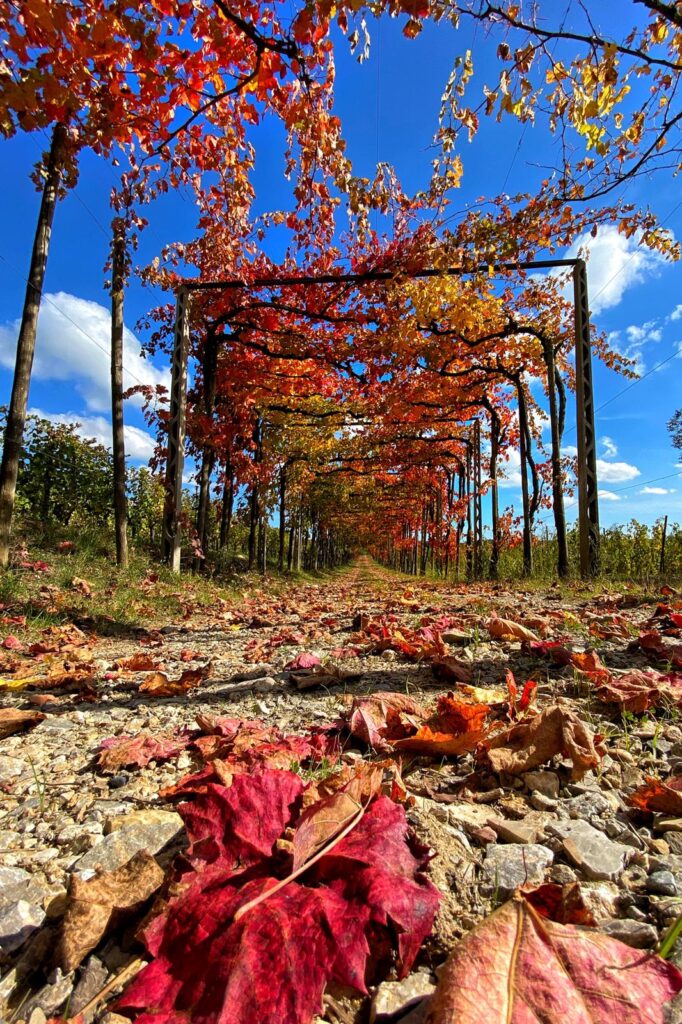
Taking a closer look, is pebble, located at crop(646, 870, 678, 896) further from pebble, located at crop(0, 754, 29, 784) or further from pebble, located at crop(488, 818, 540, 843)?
pebble, located at crop(0, 754, 29, 784)

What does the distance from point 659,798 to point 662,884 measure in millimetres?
320

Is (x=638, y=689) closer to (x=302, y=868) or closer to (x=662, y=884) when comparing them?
(x=662, y=884)

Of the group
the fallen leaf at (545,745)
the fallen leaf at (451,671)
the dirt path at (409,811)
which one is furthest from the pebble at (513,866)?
the fallen leaf at (451,671)

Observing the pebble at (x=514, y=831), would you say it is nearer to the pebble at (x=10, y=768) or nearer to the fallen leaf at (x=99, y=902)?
the fallen leaf at (x=99, y=902)

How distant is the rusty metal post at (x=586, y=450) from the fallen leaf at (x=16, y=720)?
294 inches

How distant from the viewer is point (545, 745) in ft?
4.68

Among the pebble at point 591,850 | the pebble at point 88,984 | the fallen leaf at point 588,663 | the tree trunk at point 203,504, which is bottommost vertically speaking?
the pebble at point 88,984

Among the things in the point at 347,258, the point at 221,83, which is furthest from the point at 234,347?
the point at 221,83

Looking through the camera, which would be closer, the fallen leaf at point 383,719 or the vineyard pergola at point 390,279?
the fallen leaf at point 383,719

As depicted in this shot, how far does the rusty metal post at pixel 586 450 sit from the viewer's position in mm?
7480

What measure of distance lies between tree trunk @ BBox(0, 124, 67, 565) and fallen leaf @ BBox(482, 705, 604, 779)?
5.76m

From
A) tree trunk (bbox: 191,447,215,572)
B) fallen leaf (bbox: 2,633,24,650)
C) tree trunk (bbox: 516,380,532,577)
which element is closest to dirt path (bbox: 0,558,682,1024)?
fallen leaf (bbox: 2,633,24,650)

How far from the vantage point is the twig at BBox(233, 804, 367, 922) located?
0.75 metres

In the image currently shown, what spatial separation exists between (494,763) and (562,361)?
11.4 meters
